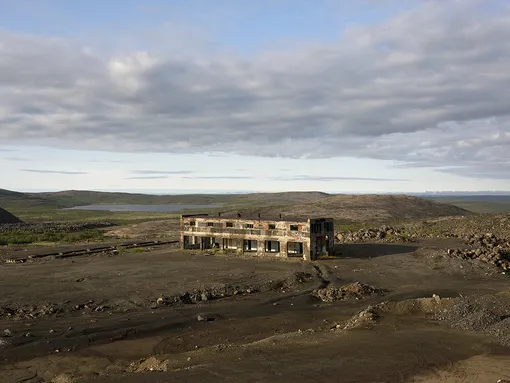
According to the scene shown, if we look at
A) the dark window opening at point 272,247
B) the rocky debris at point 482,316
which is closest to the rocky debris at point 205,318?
the rocky debris at point 482,316

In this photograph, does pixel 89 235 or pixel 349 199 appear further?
pixel 349 199

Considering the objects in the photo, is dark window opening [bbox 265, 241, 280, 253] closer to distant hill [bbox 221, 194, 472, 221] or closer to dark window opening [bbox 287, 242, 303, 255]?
dark window opening [bbox 287, 242, 303, 255]

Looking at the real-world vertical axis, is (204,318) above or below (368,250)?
below

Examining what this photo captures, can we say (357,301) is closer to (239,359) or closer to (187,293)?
(187,293)

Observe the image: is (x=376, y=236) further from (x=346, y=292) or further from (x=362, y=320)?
(x=362, y=320)

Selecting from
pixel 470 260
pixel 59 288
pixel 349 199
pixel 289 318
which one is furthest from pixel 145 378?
pixel 349 199

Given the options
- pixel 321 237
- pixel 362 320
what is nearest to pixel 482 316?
pixel 362 320
